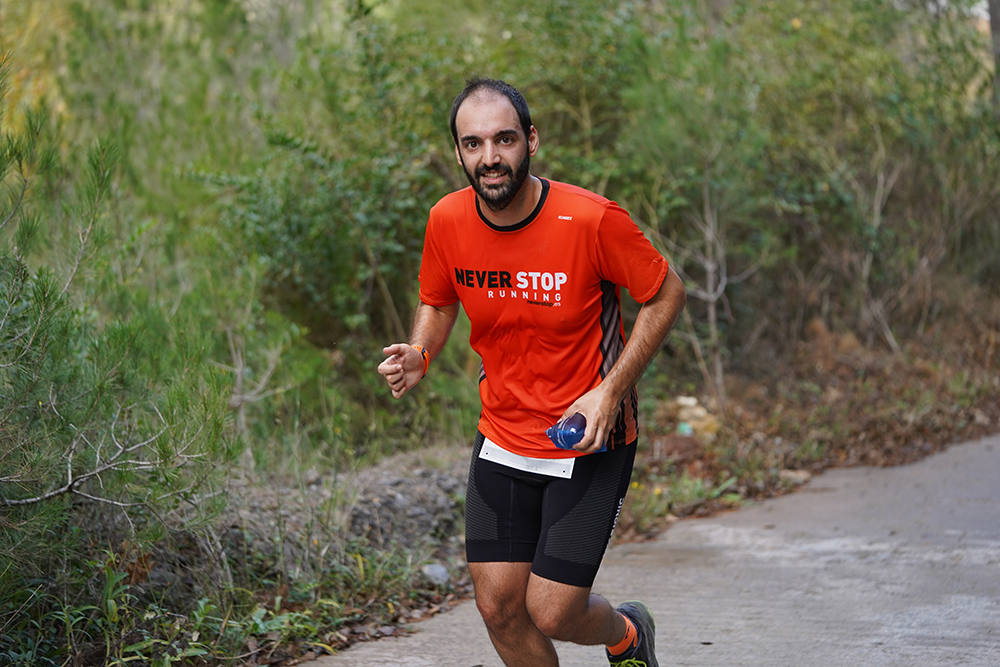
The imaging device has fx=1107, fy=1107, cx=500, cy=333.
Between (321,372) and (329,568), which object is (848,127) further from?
(329,568)

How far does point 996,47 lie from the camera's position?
13719 millimetres

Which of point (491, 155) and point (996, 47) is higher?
point (996, 47)

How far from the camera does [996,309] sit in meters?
12.9

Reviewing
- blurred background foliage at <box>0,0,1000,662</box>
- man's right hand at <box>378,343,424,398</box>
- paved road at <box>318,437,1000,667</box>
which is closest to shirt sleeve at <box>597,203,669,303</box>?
man's right hand at <box>378,343,424,398</box>

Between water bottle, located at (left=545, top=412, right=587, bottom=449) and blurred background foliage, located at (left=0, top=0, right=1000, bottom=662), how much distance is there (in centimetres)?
172

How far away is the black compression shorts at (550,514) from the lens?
361cm

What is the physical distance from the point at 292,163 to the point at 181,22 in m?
5.82

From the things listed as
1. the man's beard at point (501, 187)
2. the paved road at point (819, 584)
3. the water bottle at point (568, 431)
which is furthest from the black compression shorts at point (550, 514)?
the paved road at point (819, 584)

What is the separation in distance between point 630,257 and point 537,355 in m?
0.45

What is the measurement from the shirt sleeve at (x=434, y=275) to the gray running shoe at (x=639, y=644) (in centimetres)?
134

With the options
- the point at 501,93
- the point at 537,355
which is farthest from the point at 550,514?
the point at 501,93

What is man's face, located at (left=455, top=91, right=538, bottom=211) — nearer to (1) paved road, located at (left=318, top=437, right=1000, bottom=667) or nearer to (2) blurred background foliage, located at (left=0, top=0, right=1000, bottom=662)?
(2) blurred background foliage, located at (left=0, top=0, right=1000, bottom=662)

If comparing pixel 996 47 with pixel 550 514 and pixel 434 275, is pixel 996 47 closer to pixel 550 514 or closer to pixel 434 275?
pixel 434 275

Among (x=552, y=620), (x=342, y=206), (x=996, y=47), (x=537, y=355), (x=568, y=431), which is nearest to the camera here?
(x=568, y=431)
